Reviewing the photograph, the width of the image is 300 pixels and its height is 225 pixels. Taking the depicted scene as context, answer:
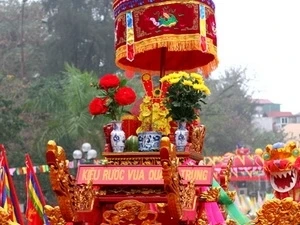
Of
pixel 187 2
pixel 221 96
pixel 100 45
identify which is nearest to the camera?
pixel 187 2

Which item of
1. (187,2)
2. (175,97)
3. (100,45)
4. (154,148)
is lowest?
(154,148)

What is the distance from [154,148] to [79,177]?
680mm

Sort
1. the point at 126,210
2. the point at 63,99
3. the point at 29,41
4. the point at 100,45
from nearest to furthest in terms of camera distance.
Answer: the point at 126,210, the point at 63,99, the point at 100,45, the point at 29,41

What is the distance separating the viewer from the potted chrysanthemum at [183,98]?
536 centimetres

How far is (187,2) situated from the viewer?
19.9ft

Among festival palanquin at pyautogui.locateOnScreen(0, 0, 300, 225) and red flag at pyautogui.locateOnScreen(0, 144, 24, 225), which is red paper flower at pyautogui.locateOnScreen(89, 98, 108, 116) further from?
red flag at pyautogui.locateOnScreen(0, 144, 24, 225)

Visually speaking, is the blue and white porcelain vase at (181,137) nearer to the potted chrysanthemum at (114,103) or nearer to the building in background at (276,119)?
the potted chrysanthemum at (114,103)

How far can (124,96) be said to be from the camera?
→ 5.42 meters

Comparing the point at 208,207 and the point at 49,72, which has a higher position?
the point at 49,72

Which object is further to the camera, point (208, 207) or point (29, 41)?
point (29, 41)

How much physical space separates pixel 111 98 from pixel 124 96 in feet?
0.61

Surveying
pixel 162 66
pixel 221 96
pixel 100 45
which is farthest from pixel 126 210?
pixel 221 96

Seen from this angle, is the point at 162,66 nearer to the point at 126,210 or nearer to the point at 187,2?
the point at 187,2

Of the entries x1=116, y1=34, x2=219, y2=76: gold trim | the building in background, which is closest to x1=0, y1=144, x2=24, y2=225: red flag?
x1=116, y1=34, x2=219, y2=76: gold trim
